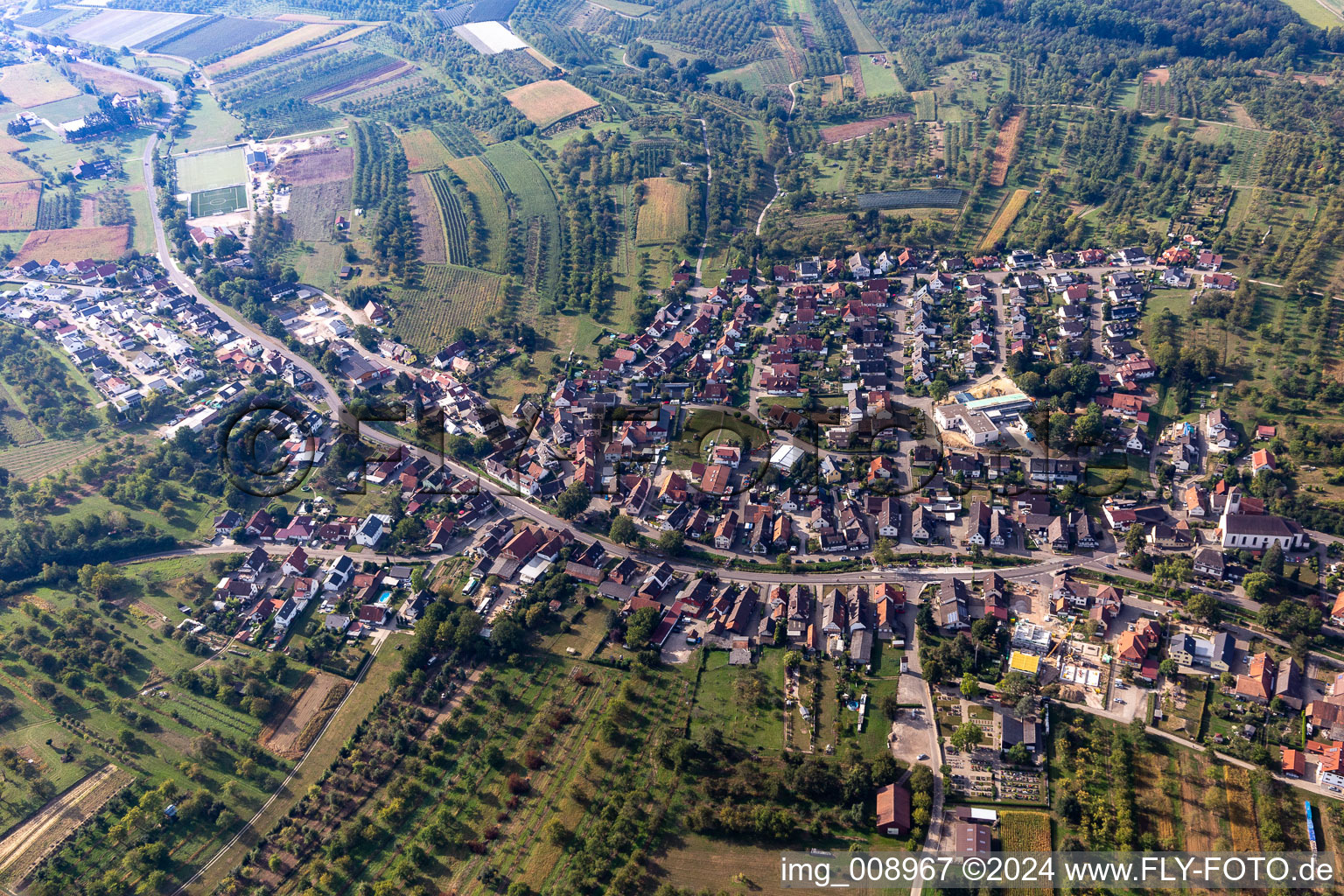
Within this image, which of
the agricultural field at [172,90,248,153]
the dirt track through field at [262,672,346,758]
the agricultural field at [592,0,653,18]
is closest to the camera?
the dirt track through field at [262,672,346,758]

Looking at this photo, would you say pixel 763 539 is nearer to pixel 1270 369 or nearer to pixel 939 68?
pixel 1270 369

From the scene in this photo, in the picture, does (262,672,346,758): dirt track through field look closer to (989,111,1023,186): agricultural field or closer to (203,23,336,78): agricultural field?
(989,111,1023,186): agricultural field

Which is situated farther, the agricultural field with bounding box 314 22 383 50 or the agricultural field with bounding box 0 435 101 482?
the agricultural field with bounding box 314 22 383 50

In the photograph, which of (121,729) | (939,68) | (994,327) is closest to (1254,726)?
(994,327)

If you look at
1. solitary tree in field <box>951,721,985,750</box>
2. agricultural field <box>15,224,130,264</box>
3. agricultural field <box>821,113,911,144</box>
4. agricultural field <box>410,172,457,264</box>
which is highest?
agricultural field <box>821,113,911,144</box>

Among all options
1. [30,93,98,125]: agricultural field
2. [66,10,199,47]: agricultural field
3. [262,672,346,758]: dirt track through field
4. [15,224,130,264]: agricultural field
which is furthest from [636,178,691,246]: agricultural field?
[66,10,199,47]: agricultural field

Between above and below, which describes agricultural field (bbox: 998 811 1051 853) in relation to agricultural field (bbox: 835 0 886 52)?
below
